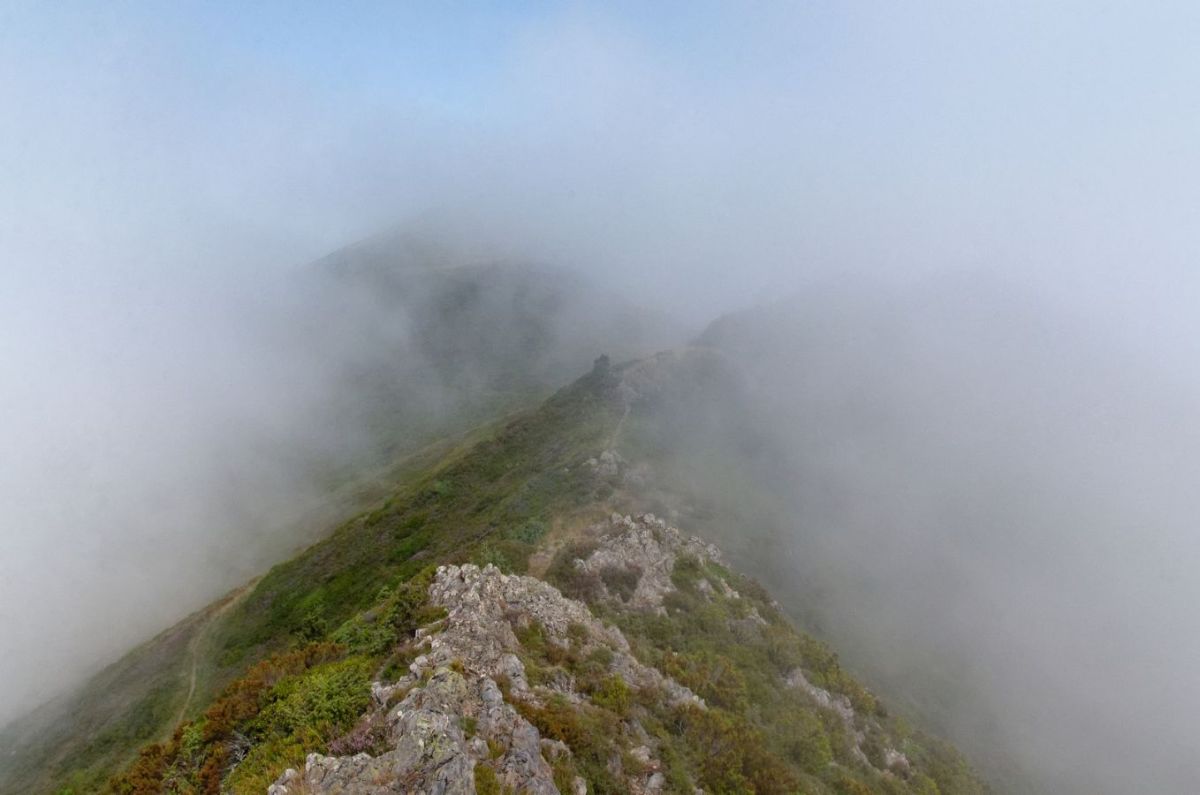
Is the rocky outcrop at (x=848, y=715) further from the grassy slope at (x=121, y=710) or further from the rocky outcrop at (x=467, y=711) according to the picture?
the grassy slope at (x=121, y=710)

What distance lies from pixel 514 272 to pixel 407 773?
182784mm

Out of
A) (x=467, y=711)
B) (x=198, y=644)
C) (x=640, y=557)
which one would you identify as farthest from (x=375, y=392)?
(x=467, y=711)

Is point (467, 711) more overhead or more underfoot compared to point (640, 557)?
more overhead

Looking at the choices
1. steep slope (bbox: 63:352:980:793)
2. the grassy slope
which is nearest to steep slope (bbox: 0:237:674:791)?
the grassy slope

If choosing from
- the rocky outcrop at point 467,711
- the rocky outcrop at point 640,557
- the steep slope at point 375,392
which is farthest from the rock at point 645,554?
the steep slope at point 375,392

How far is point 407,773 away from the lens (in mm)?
14039

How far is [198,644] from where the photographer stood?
5291cm

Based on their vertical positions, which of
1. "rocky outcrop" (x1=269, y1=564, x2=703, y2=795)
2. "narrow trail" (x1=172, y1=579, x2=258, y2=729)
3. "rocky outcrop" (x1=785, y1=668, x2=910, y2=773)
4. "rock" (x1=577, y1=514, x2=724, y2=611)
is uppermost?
"rocky outcrop" (x1=269, y1=564, x2=703, y2=795)

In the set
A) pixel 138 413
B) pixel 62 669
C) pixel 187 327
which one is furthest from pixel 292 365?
pixel 62 669

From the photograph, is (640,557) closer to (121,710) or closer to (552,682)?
(552,682)

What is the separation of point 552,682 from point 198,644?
47612 mm

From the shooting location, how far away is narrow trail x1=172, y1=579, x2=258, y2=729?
42.2 m

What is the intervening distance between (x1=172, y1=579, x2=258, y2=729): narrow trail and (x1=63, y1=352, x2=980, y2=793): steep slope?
2.19m

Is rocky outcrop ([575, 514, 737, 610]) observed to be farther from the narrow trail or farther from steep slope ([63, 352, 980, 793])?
the narrow trail
